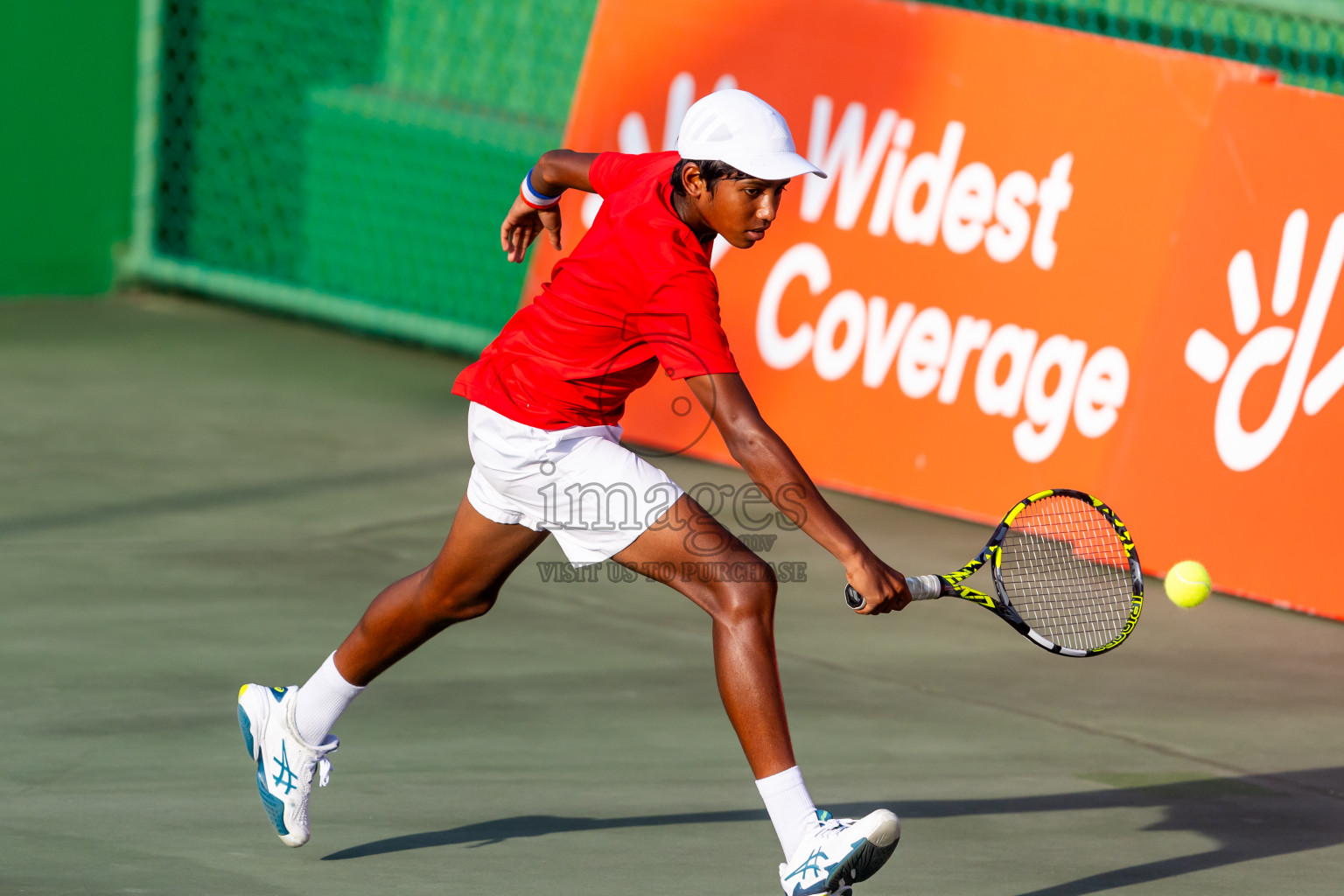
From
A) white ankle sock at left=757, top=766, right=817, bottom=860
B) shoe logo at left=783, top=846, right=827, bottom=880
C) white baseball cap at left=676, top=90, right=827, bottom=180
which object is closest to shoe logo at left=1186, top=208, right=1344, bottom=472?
white baseball cap at left=676, top=90, right=827, bottom=180

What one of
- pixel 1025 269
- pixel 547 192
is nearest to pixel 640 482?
pixel 547 192

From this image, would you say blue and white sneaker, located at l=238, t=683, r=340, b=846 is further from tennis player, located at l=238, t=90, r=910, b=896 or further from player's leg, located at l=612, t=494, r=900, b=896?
player's leg, located at l=612, t=494, r=900, b=896

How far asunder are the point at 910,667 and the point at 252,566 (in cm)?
213

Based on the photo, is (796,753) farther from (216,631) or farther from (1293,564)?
(1293,564)

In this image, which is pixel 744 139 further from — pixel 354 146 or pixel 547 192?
pixel 354 146

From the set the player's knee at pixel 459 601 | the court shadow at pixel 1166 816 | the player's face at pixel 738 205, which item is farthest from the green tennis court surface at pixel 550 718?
the player's face at pixel 738 205

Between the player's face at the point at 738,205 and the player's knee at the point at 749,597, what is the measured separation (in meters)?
0.65

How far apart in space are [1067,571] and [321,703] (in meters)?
2.14

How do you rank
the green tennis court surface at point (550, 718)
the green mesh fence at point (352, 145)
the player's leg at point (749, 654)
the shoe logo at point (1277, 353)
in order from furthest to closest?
the green mesh fence at point (352, 145)
the shoe logo at point (1277, 353)
the green tennis court surface at point (550, 718)
the player's leg at point (749, 654)

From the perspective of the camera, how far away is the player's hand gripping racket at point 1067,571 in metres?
4.43

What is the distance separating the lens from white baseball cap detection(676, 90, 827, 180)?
394 cm

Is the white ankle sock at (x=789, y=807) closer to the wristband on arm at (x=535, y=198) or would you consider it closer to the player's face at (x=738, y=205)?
the player's face at (x=738, y=205)

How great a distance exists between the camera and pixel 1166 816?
4.89 metres

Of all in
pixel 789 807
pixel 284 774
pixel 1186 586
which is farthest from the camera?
pixel 1186 586
